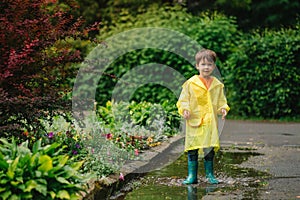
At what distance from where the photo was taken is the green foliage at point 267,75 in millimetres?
12828

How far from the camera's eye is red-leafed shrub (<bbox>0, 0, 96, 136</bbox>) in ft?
18.4

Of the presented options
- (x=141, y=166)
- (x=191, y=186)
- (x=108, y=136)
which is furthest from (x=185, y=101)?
(x=108, y=136)

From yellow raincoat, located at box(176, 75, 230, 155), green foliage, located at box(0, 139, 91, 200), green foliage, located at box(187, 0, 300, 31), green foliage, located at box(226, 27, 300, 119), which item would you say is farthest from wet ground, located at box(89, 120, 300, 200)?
green foliage, located at box(187, 0, 300, 31)

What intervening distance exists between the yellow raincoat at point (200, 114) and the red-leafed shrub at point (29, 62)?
3.92 feet

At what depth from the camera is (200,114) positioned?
6355 millimetres

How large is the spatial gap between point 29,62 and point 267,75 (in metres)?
8.18

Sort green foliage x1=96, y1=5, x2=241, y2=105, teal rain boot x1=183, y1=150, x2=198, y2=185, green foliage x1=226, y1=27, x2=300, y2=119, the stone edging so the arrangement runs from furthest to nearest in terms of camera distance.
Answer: green foliage x1=96, y1=5, x2=241, y2=105 → green foliage x1=226, y1=27, x2=300, y2=119 → teal rain boot x1=183, y1=150, x2=198, y2=185 → the stone edging

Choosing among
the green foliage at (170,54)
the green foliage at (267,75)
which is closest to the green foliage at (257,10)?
the green foliage at (170,54)

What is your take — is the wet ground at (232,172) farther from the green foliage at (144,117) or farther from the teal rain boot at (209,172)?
the green foliage at (144,117)

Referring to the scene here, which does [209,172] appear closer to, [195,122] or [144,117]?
[195,122]

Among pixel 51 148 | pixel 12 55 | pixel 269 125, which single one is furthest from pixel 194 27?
pixel 51 148

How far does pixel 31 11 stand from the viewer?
6137mm

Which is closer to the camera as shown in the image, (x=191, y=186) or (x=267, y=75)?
(x=191, y=186)

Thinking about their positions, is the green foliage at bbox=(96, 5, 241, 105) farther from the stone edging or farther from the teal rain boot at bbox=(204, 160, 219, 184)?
the teal rain boot at bbox=(204, 160, 219, 184)
